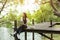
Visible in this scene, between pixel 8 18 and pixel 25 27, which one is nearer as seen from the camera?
pixel 25 27

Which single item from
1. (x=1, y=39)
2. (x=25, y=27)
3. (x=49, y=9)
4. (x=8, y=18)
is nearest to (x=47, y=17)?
(x=49, y=9)

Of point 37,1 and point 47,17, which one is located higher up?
point 37,1

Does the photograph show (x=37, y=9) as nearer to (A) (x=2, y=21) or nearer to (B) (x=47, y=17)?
(B) (x=47, y=17)

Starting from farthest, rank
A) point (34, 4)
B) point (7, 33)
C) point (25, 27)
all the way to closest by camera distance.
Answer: point (7, 33) → point (34, 4) → point (25, 27)

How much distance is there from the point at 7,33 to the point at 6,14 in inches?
12.5

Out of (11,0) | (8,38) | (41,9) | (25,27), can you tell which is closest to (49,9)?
(41,9)

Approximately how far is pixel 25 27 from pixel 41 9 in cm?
173

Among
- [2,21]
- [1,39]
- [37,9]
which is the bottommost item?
[1,39]

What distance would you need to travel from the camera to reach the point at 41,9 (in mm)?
2879

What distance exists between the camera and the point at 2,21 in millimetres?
2896

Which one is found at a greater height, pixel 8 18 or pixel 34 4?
pixel 34 4

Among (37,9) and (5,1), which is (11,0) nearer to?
(5,1)

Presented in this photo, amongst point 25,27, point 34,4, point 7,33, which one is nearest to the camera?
point 25,27

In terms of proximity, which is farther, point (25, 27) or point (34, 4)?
point (34, 4)
